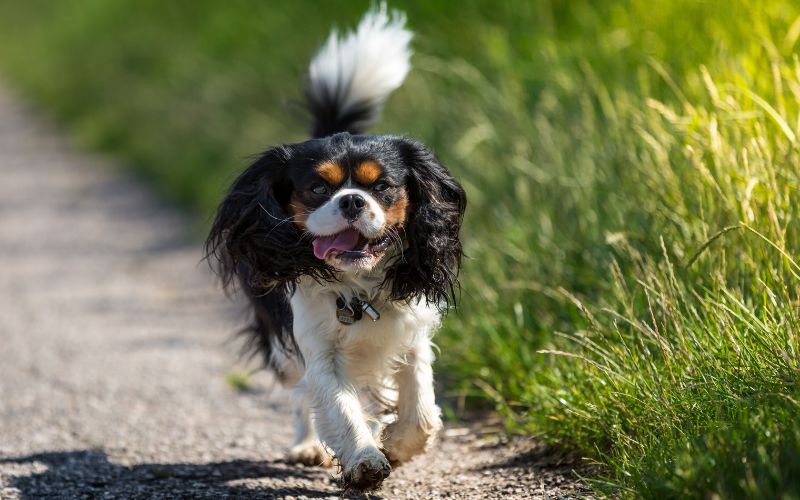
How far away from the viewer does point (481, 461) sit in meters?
3.46

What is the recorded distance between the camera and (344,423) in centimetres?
299

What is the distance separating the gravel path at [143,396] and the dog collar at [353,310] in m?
0.53

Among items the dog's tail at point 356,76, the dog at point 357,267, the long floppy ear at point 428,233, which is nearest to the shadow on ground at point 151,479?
the dog at point 357,267

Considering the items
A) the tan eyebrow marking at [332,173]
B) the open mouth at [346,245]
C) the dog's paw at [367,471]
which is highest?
the tan eyebrow marking at [332,173]

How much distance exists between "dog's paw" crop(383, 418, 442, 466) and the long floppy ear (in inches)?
15.5

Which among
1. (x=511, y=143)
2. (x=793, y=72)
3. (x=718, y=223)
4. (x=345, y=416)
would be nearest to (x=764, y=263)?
(x=718, y=223)

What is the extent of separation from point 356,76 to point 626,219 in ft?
3.80

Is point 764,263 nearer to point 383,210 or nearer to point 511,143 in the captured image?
point 383,210

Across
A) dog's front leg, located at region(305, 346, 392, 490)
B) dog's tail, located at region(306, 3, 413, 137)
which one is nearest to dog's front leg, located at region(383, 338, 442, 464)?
dog's front leg, located at region(305, 346, 392, 490)

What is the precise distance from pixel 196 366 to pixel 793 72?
2.98 meters

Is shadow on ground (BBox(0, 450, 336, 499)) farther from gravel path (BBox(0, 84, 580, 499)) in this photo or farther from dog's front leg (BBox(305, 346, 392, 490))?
dog's front leg (BBox(305, 346, 392, 490))

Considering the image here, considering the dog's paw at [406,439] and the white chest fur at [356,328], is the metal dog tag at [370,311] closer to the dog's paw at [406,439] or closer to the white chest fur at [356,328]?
the white chest fur at [356,328]

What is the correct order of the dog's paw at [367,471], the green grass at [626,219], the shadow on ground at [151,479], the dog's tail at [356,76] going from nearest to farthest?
the green grass at [626,219] < the dog's paw at [367,471] < the shadow on ground at [151,479] < the dog's tail at [356,76]

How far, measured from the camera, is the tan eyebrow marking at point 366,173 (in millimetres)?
3027
